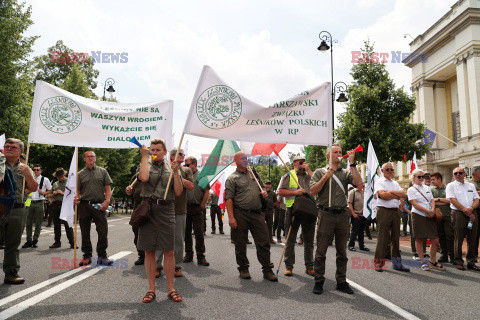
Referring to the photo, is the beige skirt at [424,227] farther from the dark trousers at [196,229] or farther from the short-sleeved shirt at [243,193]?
the dark trousers at [196,229]

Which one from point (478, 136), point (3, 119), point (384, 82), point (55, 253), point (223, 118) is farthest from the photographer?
point (478, 136)

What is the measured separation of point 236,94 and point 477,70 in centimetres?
3147

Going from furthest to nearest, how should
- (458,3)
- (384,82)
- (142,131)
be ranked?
(458,3) < (384,82) < (142,131)

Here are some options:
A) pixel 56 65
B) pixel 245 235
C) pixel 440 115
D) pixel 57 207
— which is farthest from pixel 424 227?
pixel 56 65

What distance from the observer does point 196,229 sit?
7.41 meters

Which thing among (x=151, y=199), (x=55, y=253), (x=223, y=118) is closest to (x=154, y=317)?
(x=151, y=199)

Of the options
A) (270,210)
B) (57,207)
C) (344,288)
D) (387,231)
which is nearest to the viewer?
(344,288)

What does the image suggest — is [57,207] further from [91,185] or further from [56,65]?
[56,65]

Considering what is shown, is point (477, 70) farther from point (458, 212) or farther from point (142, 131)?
point (142, 131)

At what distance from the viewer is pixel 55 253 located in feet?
27.1

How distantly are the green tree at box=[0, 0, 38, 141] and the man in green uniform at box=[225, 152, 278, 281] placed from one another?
15.8 meters

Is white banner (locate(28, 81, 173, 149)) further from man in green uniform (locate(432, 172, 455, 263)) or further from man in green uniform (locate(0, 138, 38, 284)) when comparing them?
man in green uniform (locate(432, 172, 455, 263))

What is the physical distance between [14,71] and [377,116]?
18.6 metres

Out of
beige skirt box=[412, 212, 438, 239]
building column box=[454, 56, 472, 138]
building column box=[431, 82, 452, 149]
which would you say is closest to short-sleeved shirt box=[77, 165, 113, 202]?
beige skirt box=[412, 212, 438, 239]
